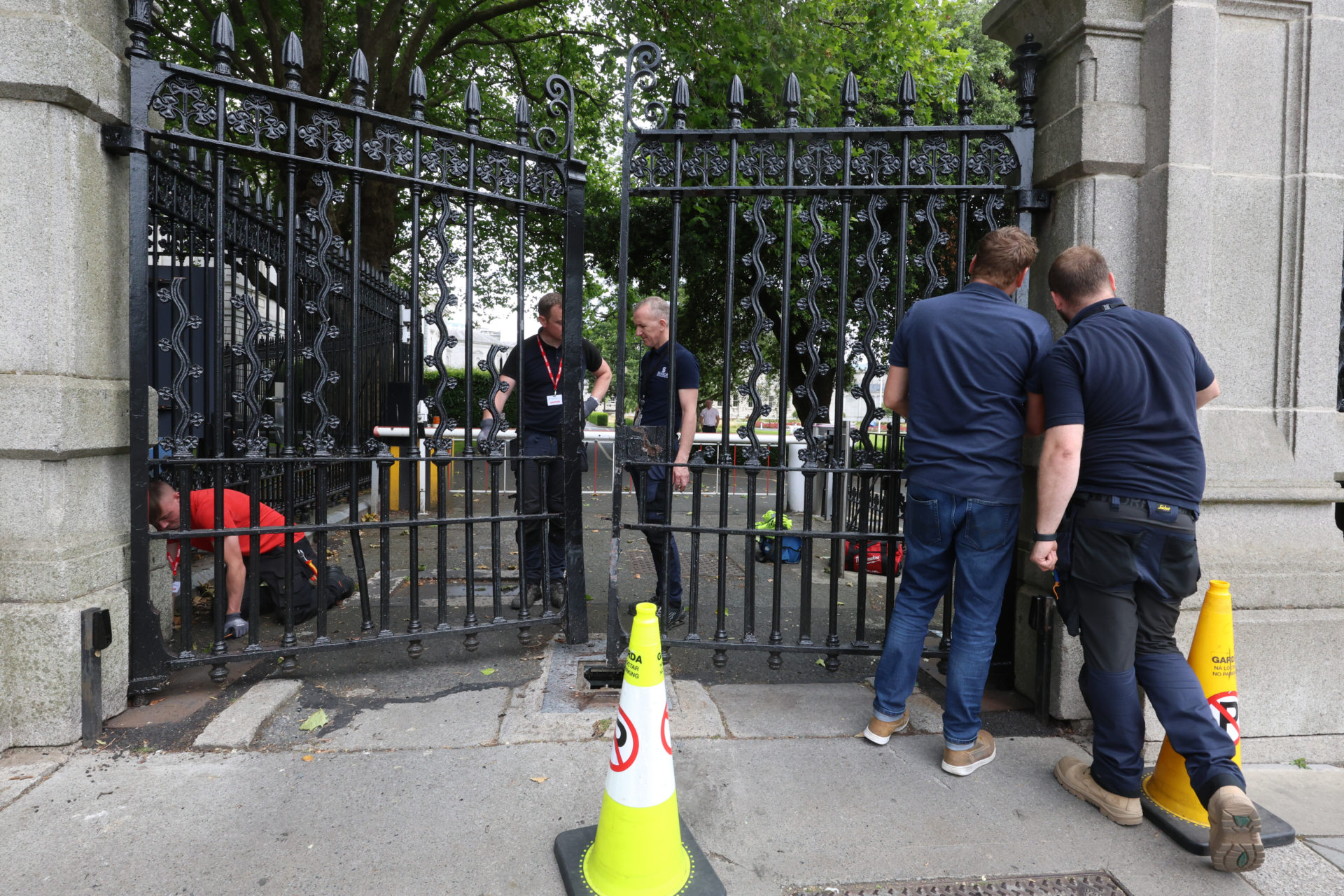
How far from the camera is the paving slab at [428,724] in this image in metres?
3.30

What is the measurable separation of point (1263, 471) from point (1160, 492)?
3.89 ft

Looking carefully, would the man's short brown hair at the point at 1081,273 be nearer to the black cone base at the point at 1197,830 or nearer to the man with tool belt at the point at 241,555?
the black cone base at the point at 1197,830

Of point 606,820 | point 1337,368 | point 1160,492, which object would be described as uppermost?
point 1337,368

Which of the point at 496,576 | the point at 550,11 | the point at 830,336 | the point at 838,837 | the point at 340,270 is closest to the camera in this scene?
the point at 838,837

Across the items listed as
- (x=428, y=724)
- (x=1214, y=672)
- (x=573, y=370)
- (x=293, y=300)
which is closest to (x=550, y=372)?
(x=573, y=370)

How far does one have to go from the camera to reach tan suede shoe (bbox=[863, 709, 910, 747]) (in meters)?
3.32

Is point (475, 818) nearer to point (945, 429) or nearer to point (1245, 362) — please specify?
point (945, 429)

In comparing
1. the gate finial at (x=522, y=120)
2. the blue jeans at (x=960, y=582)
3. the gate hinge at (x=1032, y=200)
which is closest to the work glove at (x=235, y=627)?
the gate finial at (x=522, y=120)

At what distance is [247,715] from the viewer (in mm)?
3459

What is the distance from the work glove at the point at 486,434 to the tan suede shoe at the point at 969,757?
262 cm

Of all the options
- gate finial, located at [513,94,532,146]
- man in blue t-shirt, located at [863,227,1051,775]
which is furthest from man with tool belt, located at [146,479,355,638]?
man in blue t-shirt, located at [863,227,1051,775]

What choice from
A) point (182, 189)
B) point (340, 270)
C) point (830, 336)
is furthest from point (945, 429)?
point (830, 336)

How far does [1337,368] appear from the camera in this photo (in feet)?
11.5

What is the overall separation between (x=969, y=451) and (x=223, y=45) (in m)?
3.72
